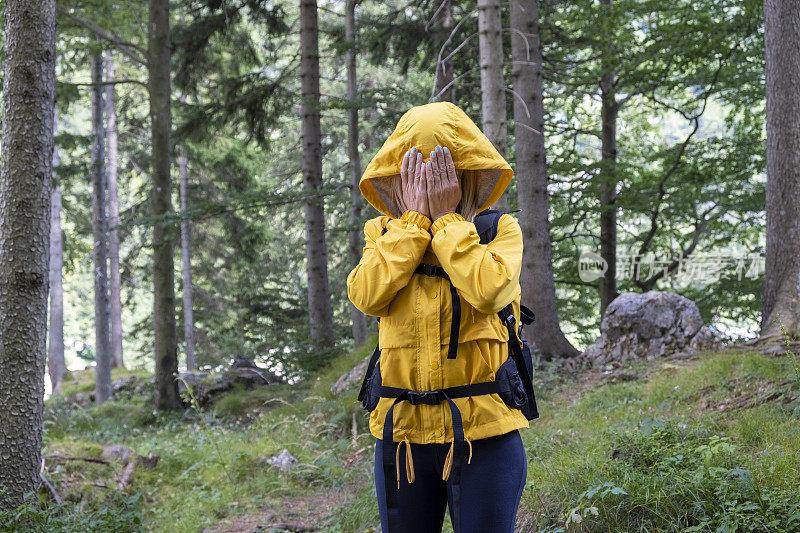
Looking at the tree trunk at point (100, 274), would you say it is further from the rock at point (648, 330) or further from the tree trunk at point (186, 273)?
the rock at point (648, 330)

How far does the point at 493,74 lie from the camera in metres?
5.91

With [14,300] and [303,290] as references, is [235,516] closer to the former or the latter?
[14,300]

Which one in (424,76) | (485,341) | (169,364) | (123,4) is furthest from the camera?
(424,76)

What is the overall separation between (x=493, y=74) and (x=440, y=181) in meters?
4.02

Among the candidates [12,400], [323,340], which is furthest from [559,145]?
[12,400]

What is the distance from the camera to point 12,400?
4.46 m

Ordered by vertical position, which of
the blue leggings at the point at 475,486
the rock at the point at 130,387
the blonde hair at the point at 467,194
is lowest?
the rock at the point at 130,387

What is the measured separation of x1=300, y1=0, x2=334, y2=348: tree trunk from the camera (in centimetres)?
1184

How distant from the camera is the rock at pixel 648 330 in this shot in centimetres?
764

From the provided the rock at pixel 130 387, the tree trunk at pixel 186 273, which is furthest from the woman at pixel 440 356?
the tree trunk at pixel 186 273

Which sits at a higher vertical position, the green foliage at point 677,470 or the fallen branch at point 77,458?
the green foliage at point 677,470

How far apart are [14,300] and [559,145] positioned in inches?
461

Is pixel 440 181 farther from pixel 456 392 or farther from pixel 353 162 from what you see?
pixel 353 162

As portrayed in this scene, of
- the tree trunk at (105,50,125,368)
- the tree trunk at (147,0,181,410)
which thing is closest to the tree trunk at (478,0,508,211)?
Result: the tree trunk at (147,0,181,410)
